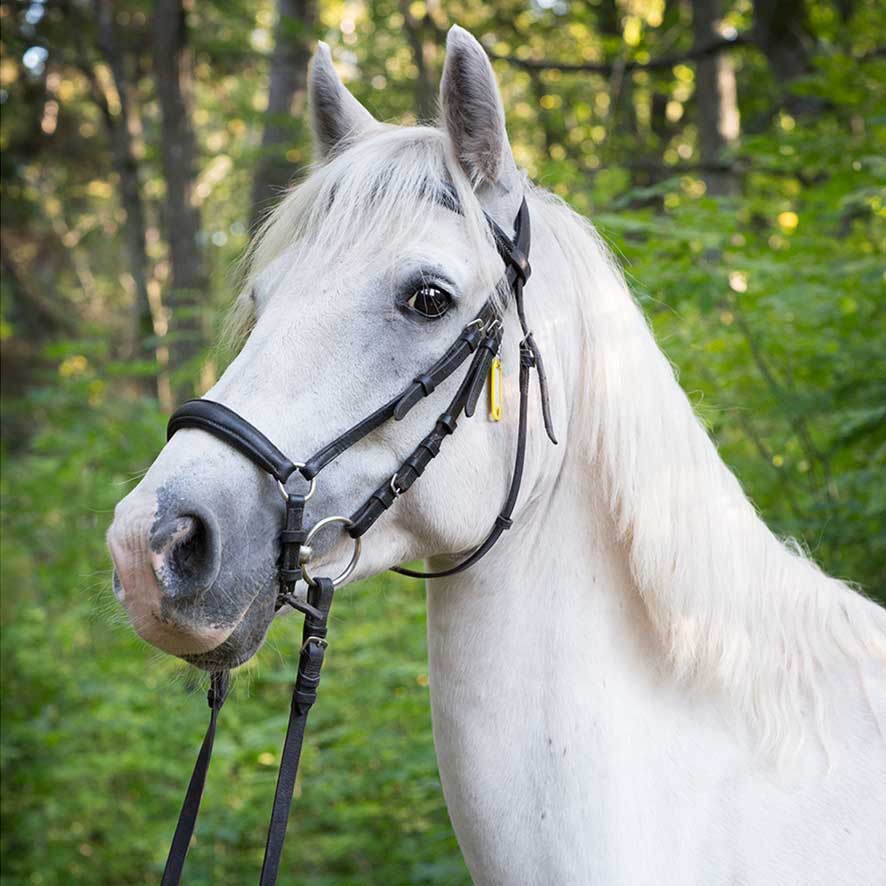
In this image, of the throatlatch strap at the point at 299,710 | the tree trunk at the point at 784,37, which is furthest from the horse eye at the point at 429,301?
the tree trunk at the point at 784,37

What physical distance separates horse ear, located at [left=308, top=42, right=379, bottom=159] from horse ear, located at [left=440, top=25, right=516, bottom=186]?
0.34 meters

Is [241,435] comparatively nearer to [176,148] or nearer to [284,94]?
[176,148]

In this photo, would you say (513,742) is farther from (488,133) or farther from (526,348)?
(488,133)

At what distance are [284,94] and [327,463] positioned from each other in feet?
31.4

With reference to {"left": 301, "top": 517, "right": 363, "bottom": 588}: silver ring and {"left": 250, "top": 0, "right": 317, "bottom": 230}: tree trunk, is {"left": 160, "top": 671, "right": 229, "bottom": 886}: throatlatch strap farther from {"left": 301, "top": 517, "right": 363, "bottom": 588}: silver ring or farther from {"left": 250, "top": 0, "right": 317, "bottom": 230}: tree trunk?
{"left": 250, "top": 0, "right": 317, "bottom": 230}: tree trunk

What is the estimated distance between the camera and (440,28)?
9.12 m

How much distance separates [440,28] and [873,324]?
6002 millimetres

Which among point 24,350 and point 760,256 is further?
point 24,350

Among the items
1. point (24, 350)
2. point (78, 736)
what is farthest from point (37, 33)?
Answer: point (78, 736)

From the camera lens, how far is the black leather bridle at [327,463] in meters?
1.73

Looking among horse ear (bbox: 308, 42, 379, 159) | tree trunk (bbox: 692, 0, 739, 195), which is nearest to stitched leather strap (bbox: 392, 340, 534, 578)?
horse ear (bbox: 308, 42, 379, 159)

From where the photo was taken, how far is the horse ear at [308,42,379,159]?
2.29 meters

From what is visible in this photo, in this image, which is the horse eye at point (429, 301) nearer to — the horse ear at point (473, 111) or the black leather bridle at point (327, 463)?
the black leather bridle at point (327, 463)

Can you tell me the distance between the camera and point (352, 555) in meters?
1.90
